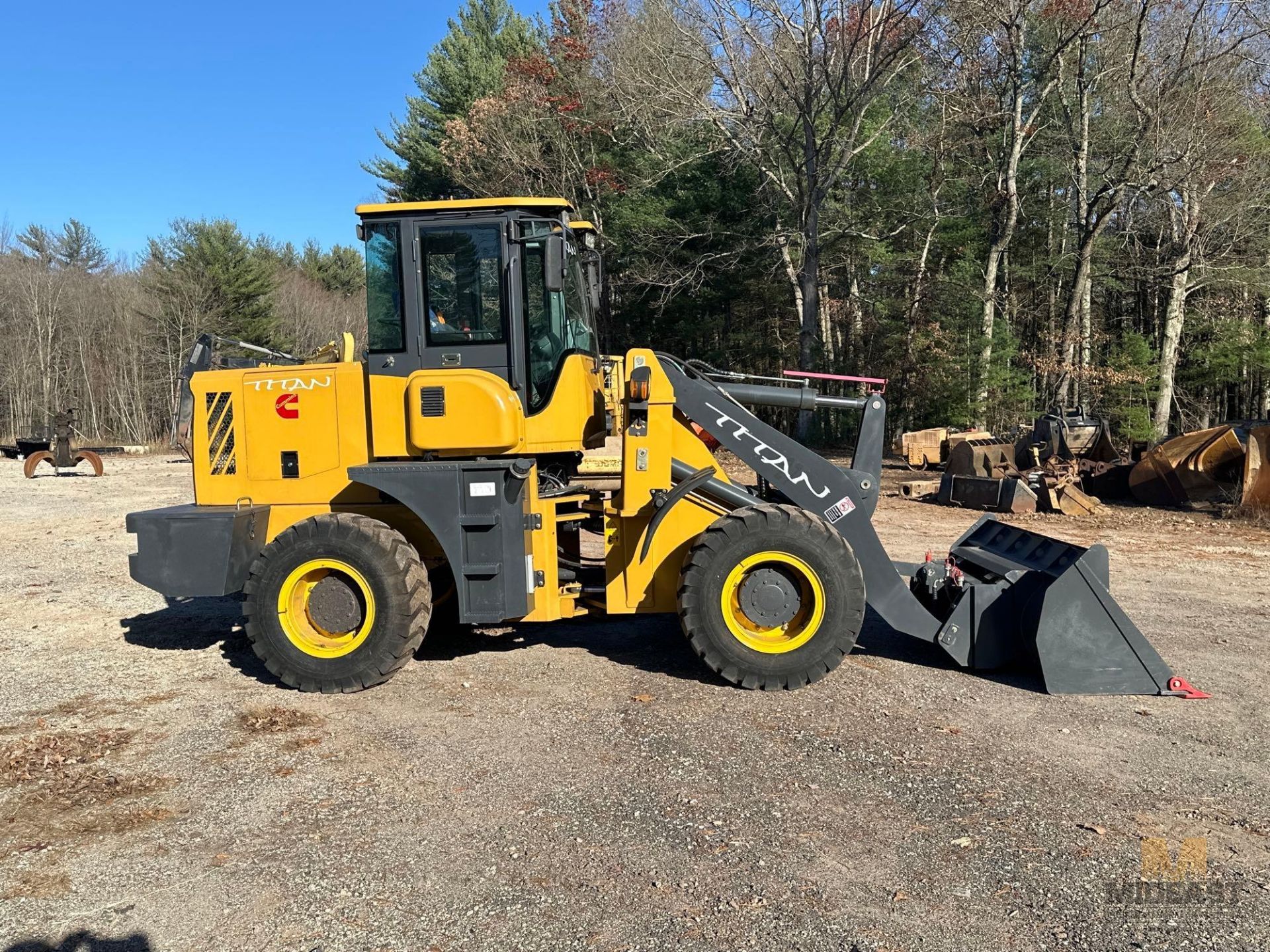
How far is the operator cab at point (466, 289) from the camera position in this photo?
5.62m

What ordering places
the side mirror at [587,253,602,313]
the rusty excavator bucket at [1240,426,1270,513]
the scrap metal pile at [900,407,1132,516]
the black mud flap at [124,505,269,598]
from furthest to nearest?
the scrap metal pile at [900,407,1132,516], the rusty excavator bucket at [1240,426,1270,513], the side mirror at [587,253,602,313], the black mud flap at [124,505,269,598]

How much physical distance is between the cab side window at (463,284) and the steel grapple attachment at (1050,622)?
348cm

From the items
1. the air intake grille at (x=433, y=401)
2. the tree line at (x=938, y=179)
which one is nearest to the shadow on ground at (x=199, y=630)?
the air intake grille at (x=433, y=401)

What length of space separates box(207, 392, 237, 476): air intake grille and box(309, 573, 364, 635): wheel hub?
3.95ft

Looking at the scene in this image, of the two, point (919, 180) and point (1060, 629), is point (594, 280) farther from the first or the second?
point (919, 180)

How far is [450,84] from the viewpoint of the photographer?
3045cm

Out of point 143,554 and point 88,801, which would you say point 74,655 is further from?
point 88,801

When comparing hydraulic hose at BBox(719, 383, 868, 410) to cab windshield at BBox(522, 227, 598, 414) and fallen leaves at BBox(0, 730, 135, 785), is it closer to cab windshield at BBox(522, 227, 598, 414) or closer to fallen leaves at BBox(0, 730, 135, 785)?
cab windshield at BBox(522, 227, 598, 414)

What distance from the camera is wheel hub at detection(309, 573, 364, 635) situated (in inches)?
219

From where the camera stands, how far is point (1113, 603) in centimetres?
520

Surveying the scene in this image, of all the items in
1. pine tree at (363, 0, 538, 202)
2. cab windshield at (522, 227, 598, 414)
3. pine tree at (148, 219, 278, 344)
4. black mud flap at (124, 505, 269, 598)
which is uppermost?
pine tree at (363, 0, 538, 202)

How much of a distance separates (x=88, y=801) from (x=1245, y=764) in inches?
221

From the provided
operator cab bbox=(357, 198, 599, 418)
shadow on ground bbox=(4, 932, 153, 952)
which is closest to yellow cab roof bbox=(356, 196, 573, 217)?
operator cab bbox=(357, 198, 599, 418)

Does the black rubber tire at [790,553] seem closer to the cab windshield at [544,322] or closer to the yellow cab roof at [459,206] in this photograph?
the cab windshield at [544,322]
